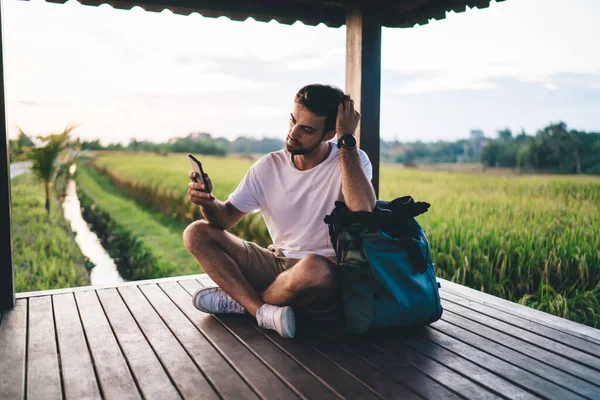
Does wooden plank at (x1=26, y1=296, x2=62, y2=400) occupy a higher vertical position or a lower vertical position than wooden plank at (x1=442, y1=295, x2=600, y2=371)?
higher

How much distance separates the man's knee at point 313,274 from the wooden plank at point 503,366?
0.52 m

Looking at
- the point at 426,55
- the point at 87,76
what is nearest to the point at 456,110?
the point at 426,55

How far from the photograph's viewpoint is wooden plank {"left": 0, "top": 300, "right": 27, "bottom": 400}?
1.75m

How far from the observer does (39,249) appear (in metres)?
7.18

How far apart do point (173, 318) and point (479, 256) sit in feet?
8.95

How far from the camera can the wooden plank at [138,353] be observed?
1728mm

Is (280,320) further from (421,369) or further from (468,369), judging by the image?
(468,369)

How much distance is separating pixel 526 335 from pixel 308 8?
2245mm

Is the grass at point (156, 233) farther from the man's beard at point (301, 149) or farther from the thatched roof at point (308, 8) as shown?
the man's beard at point (301, 149)

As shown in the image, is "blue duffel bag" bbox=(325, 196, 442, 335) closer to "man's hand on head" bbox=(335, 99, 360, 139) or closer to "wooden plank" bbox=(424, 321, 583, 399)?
"wooden plank" bbox=(424, 321, 583, 399)

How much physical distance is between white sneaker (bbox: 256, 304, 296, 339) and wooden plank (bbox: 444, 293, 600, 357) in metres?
1.07

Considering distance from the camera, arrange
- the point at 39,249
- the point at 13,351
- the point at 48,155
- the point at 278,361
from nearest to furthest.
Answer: the point at 278,361 < the point at 13,351 < the point at 39,249 < the point at 48,155

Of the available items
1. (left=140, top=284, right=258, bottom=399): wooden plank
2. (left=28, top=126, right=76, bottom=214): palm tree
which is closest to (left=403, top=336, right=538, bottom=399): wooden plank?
(left=140, top=284, right=258, bottom=399): wooden plank

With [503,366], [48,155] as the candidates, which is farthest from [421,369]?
[48,155]
